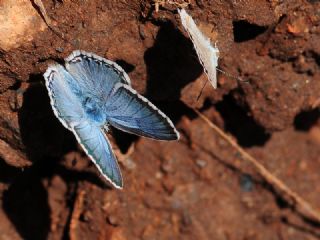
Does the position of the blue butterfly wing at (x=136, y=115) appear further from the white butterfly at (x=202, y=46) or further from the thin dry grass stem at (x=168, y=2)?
the thin dry grass stem at (x=168, y=2)

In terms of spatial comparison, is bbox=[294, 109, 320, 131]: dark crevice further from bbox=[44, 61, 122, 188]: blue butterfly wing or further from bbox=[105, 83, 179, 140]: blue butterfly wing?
bbox=[44, 61, 122, 188]: blue butterfly wing

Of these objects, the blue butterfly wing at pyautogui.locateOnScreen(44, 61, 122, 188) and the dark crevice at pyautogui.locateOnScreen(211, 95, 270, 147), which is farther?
the dark crevice at pyautogui.locateOnScreen(211, 95, 270, 147)

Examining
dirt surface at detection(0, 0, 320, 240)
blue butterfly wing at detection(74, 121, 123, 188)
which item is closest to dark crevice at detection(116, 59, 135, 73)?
dirt surface at detection(0, 0, 320, 240)

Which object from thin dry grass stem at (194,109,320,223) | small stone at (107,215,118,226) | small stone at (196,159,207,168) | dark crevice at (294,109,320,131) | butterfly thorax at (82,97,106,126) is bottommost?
small stone at (107,215,118,226)

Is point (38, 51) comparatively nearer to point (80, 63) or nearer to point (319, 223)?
point (80, 63)

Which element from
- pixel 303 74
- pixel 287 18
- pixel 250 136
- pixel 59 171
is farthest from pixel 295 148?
pixel 59 171

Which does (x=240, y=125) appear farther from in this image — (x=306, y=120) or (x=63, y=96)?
(x=63, y=96)

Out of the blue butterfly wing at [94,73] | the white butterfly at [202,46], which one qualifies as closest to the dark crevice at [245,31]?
the white butterfly at [202,46]

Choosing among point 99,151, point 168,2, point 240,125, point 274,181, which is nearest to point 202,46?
point 168,2
